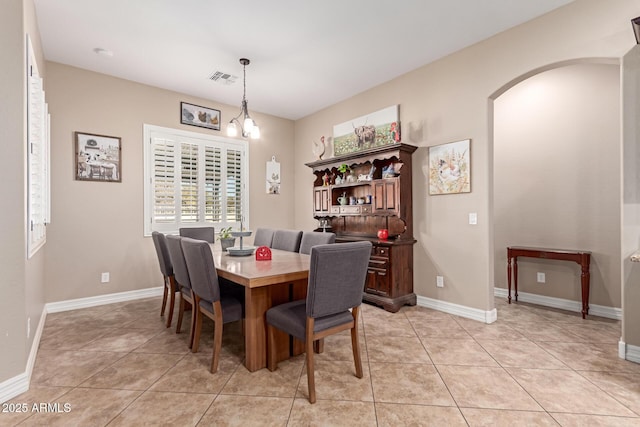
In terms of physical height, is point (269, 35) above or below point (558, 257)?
above

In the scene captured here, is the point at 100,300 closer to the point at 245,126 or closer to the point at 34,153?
the point at 34,153

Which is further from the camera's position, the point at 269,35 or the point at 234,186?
the point at 234,186

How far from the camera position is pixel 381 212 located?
158 inches

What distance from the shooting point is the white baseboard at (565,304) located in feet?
11.0

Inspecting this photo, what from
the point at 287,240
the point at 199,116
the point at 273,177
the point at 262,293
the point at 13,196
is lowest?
the point at 262,293

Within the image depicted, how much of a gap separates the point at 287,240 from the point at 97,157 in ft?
8.83

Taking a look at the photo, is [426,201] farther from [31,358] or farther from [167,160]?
[31,358]

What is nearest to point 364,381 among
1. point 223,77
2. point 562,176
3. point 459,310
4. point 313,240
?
point 313,240

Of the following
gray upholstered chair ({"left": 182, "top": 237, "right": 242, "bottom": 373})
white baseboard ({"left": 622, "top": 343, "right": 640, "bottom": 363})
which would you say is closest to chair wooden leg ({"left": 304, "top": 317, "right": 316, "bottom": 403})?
gray upholstered chair ({"left": 182, "top": 237, "right": 242, "bottom": 373})

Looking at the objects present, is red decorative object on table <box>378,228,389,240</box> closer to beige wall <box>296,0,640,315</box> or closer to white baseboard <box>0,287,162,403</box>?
beige wall <box>296,0,640,315</box>

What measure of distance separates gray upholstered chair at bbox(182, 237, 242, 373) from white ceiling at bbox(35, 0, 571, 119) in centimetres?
216

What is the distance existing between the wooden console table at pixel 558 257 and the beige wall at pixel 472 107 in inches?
17.2

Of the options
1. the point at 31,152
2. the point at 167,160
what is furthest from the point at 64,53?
the point at 31,152

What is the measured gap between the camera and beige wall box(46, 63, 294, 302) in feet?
12.3
